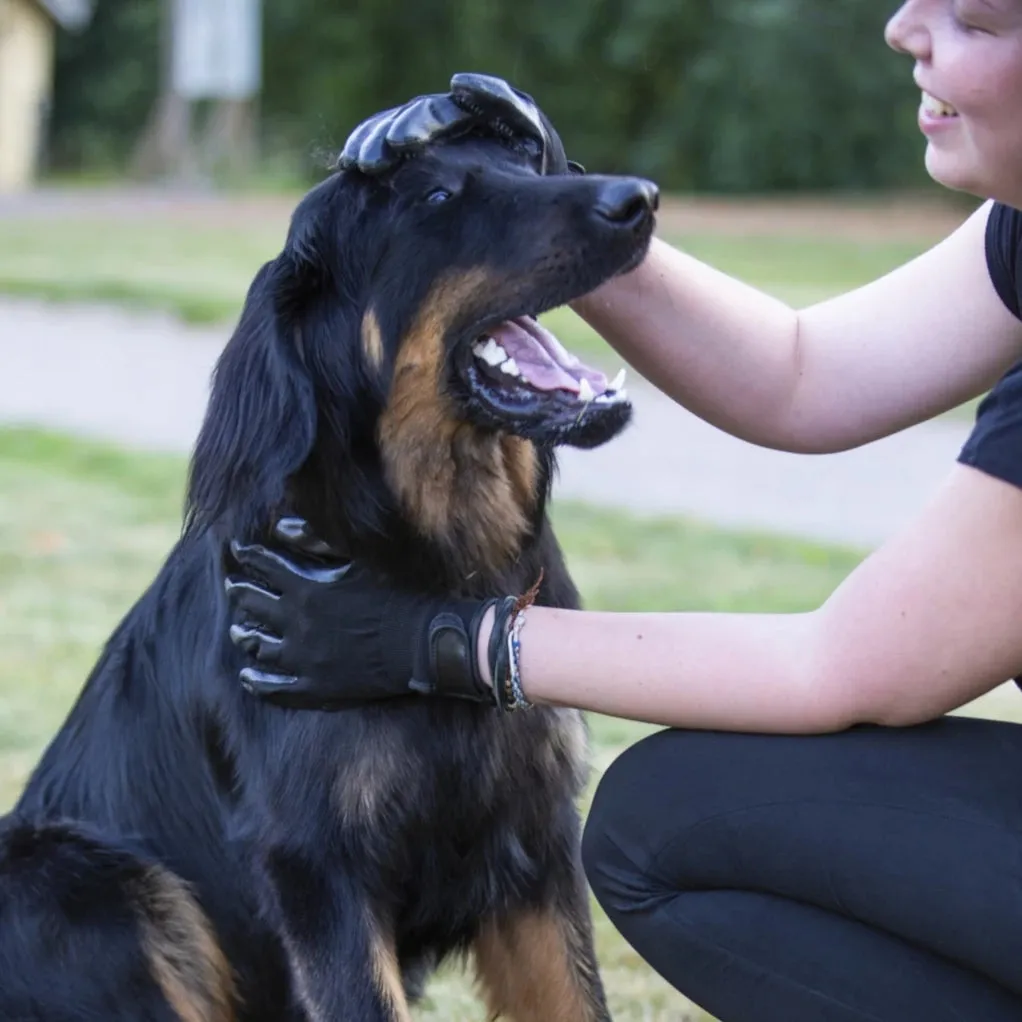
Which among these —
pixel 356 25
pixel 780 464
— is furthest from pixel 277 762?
pixel 356 25

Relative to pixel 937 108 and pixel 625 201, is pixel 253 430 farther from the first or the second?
pixel 937 108

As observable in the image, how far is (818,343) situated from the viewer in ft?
10.0

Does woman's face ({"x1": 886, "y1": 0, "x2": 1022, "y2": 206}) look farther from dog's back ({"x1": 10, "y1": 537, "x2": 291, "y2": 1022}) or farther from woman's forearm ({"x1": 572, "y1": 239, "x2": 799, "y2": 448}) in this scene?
dog's back ({"x1": 10, "y1": 537, "x2": 291, "y2": 1022})

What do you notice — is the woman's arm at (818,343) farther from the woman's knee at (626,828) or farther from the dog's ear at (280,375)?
the woman's knee at (626,828)

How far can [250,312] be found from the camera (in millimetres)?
2746

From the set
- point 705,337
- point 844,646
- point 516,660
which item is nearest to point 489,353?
point 705,337

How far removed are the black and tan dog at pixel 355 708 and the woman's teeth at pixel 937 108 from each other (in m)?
0.46

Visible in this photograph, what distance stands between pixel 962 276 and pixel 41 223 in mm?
18608

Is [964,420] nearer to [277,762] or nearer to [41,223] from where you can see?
[277,762]

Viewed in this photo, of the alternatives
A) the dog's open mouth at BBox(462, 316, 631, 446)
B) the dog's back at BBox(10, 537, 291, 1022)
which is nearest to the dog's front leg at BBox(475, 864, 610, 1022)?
the dog's back at BBox(10, 537, 291, 1022)

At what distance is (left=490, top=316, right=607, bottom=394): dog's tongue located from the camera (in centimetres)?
273

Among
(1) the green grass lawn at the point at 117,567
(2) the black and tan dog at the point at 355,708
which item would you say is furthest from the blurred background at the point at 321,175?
(2) the black and tan dog at the point at 355,708

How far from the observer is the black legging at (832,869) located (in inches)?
94.3

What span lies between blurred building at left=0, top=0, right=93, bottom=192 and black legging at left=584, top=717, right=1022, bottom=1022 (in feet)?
109
